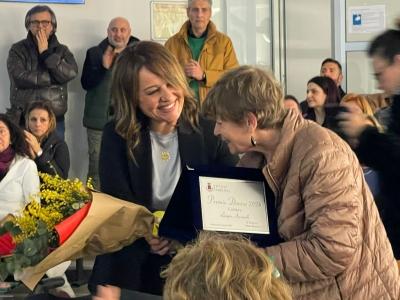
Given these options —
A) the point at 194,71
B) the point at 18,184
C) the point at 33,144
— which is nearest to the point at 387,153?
the point at 18,184

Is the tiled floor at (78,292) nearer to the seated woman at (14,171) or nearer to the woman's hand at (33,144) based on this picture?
the seated woman at (14,171)

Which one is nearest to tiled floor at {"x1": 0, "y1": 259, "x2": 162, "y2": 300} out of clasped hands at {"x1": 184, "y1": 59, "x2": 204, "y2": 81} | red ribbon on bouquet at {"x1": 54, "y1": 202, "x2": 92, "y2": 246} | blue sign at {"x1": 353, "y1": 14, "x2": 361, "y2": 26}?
red ribbon on bouquet at {"x1": 54, "y1": 202, "x2": 92, "y2": 246}

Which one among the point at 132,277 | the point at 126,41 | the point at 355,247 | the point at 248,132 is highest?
the point at 126,41

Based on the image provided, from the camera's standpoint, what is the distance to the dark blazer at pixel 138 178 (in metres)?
2.56

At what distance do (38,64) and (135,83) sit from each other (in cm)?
491

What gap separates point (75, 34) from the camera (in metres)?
8.23

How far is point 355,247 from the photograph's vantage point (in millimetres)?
2158

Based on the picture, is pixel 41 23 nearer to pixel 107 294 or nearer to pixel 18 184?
pixel 18 184

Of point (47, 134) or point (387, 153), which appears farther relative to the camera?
point (47, 134)

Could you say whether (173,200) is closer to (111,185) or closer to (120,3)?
(111,185)

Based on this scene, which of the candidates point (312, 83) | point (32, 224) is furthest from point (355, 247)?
point (312, 83)

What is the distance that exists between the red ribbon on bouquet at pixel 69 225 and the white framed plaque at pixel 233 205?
391 mm

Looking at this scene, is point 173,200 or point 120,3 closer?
point 173,200

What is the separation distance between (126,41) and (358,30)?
2354 mm
